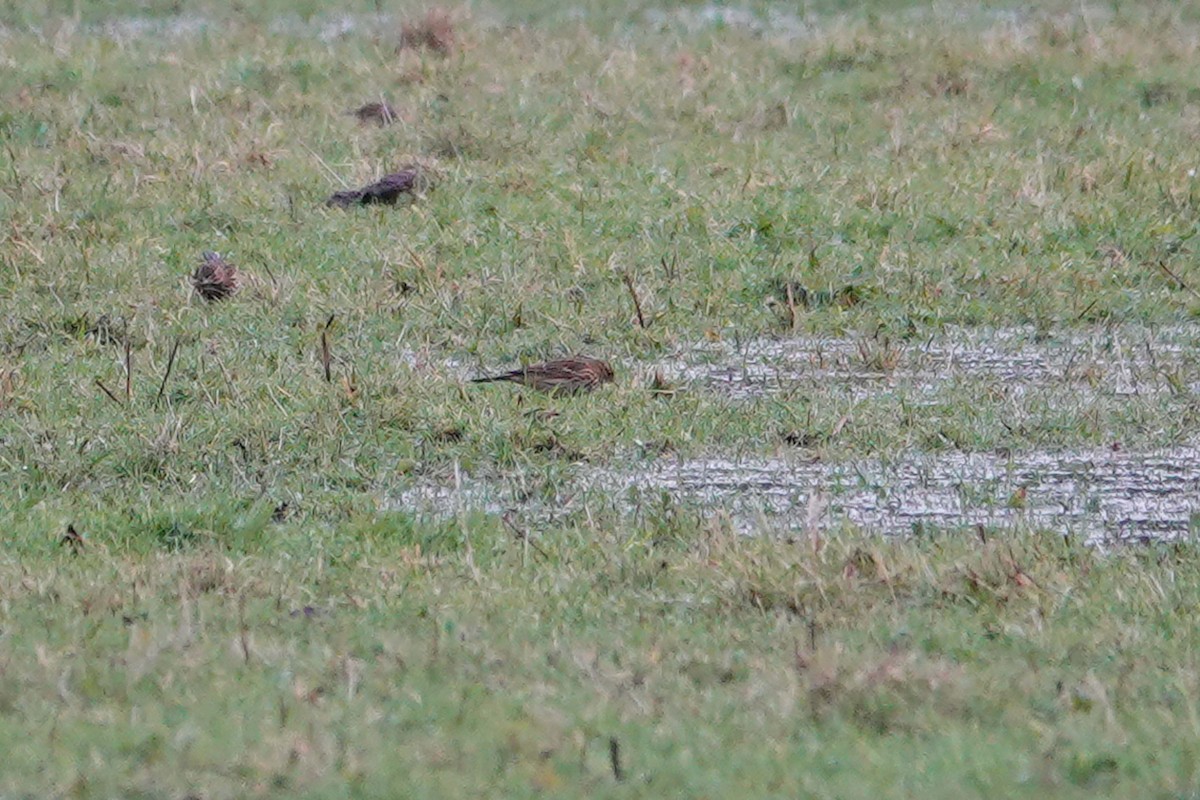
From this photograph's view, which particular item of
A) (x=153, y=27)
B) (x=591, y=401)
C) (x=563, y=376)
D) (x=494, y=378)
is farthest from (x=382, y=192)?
(x=153, y=27)

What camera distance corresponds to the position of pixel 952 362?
736cm

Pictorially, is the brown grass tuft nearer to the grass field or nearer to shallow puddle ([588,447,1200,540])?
the grass field

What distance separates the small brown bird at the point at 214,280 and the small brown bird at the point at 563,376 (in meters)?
1.53

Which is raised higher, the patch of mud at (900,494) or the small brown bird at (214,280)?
the patch of mud at (900,494)

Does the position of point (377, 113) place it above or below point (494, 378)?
below

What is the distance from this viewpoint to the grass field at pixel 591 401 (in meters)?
4.09

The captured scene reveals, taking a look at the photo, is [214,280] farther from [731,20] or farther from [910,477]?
[731,20]

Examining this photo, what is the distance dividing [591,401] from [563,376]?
159 mm

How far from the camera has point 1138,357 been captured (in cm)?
→ 741

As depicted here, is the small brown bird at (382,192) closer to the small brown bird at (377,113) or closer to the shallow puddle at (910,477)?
the small brown bird at (377,113)

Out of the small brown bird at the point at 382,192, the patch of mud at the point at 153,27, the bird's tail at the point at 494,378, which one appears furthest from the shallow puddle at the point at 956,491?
the patch of mud at the point at 153,27

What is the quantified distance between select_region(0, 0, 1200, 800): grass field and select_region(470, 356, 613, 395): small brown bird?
0.31 ft

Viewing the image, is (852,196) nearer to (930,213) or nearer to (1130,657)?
(930,213)

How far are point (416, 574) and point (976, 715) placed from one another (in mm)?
1654
